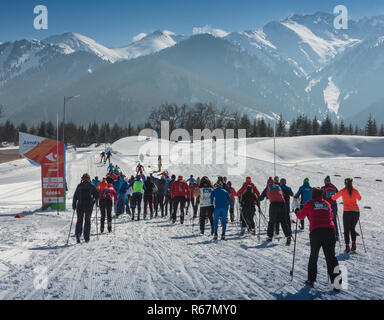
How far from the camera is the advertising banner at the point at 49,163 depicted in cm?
1614

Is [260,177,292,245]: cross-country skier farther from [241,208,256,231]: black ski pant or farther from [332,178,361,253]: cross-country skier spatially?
[332,178,361,253]: cross-country skier

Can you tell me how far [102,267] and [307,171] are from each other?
29.3 meters

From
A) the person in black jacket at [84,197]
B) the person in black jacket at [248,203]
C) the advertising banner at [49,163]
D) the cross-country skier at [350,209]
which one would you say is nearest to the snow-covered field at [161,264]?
the cross-country skier at [350,209]

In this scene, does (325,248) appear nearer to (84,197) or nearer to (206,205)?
(206,205)

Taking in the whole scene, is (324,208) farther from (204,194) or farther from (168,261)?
(204,194)

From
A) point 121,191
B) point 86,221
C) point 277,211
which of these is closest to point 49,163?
point 121,191

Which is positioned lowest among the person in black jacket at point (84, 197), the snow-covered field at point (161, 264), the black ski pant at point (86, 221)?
the snow-covered field at point (161, 264)

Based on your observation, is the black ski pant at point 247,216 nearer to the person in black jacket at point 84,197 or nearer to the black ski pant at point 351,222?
the black ski pant at point 351,222

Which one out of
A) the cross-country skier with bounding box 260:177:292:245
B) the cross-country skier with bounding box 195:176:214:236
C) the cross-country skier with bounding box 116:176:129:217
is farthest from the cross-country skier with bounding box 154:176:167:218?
the cross-country skier with bounding box 260:177:292:245

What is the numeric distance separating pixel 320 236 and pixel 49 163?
13947 millimetres

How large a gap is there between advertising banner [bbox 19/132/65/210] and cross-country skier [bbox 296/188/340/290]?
43.5 feet

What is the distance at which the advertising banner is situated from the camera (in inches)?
635

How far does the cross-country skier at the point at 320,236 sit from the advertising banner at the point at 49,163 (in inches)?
522

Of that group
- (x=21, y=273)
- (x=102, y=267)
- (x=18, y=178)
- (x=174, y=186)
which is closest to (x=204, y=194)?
(x=174, y=186)
